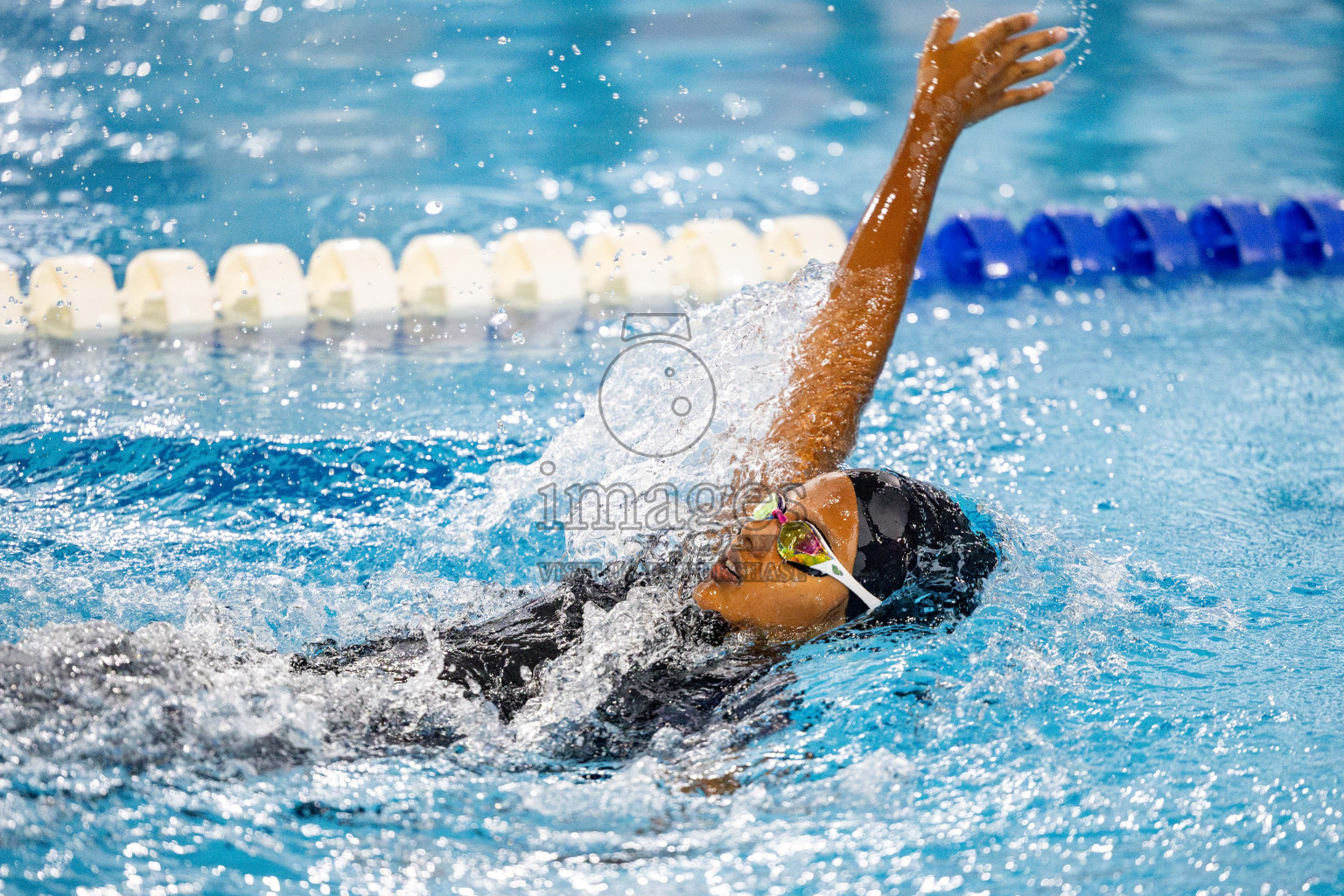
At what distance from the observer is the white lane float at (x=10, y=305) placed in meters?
4.56

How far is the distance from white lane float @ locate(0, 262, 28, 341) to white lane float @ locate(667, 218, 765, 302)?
284cm

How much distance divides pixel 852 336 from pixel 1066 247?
410 cm

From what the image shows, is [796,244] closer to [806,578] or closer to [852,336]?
[852,336]

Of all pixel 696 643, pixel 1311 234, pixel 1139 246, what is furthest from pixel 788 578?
pixel 1311 234

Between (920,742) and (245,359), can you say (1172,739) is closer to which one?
(920,742)

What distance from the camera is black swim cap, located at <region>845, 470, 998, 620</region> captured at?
6.77ft

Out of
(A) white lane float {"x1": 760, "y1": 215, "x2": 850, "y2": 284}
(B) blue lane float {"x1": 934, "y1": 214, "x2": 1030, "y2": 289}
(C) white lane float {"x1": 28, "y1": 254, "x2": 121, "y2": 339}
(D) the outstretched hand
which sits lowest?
(B) blue lane float {"x1": 934, "y1": 214, "x2": 1030, "y2": 289}

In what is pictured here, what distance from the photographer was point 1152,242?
20.4 ft

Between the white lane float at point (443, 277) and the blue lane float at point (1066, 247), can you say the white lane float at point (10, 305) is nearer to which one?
the white lane float at point (443, 277)

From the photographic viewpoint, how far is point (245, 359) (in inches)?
174

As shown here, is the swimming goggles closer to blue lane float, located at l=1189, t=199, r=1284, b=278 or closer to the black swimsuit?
the black swimsuit

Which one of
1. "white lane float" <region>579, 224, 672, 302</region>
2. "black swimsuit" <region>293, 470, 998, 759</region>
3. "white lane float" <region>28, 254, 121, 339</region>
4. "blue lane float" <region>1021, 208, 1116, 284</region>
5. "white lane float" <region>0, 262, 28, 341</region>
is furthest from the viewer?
"blue lane float" <region>1021, 208, 1116, 284</region>

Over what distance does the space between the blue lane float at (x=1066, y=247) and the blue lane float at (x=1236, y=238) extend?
592mm

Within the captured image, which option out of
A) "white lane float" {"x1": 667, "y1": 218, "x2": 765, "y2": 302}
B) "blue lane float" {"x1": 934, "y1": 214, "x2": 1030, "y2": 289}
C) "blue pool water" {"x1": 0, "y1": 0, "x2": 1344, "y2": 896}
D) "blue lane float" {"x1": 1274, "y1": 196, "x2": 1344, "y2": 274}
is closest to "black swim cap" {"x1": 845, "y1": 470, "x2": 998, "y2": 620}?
"blue pool water" {"x1": 0, "y1": 0, "x2": 1344, "y2": 896}
